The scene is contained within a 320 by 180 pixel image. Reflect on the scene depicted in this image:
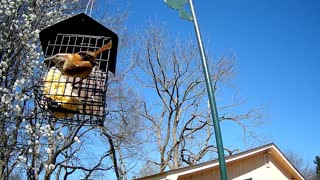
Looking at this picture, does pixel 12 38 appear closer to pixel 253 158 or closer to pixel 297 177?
pixel 253 158

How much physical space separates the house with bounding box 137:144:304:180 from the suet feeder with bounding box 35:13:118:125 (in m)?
5.50

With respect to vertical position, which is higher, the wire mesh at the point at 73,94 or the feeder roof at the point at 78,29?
the feeder roof at the point at 78,29

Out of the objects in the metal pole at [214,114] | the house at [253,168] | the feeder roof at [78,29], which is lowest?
the metal pole at [214,114]

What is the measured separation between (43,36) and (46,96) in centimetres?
84

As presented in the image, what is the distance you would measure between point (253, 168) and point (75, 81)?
840cm

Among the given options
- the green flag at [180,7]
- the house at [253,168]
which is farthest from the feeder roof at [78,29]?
the house at [253,168]

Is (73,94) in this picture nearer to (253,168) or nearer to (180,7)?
(180,7)

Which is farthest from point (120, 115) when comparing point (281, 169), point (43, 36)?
point (43, 36)

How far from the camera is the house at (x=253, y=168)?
29.3ft

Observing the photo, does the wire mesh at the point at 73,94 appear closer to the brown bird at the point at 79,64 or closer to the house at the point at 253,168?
the brown bird at the point at 79,64

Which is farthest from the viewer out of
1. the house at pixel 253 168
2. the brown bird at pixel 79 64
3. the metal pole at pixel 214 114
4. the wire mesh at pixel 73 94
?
the house at pixel 253 168

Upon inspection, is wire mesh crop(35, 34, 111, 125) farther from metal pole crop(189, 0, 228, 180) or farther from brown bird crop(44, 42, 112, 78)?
metal pole crop(189, 0, 228, 180)

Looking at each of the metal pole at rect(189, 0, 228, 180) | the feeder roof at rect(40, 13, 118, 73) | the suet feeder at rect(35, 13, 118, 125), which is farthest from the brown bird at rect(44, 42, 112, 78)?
the metal pole at rect(189, 0, 228, 180)

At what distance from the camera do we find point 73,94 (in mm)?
3031
